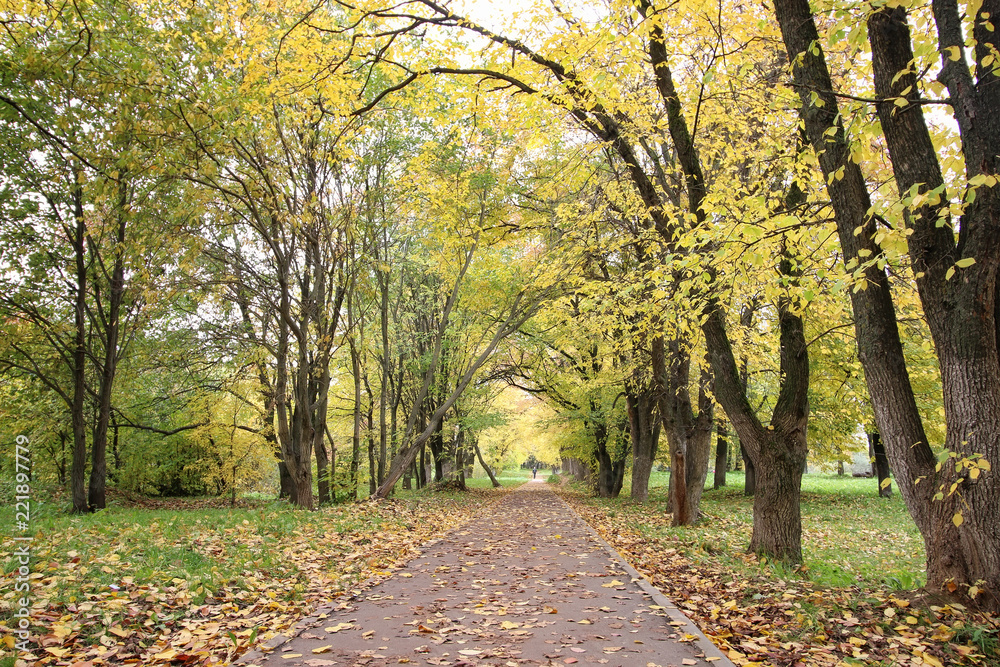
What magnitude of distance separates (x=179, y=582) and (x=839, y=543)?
496 inches

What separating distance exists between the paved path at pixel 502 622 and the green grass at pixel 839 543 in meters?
1.89

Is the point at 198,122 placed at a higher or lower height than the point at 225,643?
higher

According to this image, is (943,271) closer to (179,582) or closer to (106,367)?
(179,582)

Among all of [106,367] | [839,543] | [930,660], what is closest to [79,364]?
[106,367]

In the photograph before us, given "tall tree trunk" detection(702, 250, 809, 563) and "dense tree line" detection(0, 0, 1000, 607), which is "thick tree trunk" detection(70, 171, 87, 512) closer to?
"dense tree line" detection(0, 0, 1000, 607)

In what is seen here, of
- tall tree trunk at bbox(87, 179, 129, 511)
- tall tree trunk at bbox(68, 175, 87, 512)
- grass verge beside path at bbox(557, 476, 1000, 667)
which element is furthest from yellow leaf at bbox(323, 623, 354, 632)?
tall tree trunk at bbox(68, 175, 87, 512)

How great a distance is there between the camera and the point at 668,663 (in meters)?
3.88

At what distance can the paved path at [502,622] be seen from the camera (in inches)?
157

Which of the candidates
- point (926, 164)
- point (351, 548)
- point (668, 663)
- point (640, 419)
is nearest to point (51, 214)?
point (351, 548)

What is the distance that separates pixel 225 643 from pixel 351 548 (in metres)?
4.32

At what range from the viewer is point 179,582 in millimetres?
4977

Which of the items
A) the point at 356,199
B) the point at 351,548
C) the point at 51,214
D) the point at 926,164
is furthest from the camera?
the point at 356,199

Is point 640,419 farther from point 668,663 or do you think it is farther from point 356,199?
point 668,663

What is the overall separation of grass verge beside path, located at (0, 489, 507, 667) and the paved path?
43cm
